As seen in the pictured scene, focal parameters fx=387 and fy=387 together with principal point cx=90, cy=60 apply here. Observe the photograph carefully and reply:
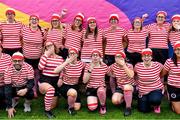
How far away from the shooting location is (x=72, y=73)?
20.5ft

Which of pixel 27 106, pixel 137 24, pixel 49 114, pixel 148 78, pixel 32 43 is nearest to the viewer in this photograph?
pixel 49 114

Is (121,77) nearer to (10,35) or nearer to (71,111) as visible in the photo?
(71,111)

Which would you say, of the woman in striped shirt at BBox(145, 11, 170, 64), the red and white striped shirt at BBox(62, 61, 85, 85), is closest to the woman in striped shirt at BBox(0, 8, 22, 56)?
the red and white striped shirt at BBox(62, 61, 85, 85)

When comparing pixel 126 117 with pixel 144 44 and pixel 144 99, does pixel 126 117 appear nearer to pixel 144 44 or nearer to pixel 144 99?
pixel 144 99

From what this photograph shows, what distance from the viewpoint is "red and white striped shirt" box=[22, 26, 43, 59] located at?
678cm

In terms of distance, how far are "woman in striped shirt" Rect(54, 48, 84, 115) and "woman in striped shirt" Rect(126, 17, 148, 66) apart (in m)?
0.96

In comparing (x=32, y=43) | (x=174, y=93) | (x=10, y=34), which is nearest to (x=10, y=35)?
(x=10, y=34)

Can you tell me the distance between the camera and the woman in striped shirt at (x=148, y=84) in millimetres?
6062

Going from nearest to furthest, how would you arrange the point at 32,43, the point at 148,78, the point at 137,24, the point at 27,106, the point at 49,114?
the point at 49,114 < the point at 148,78 < the point at 27,106 < the point at 137,24 < the point at 32,43

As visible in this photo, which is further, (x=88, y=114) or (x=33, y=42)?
(x=33, y=42)

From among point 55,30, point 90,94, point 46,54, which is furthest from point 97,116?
point 55,30

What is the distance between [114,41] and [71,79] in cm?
109

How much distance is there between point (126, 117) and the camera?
593 centimetres

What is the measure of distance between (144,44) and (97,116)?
5.24 ft
